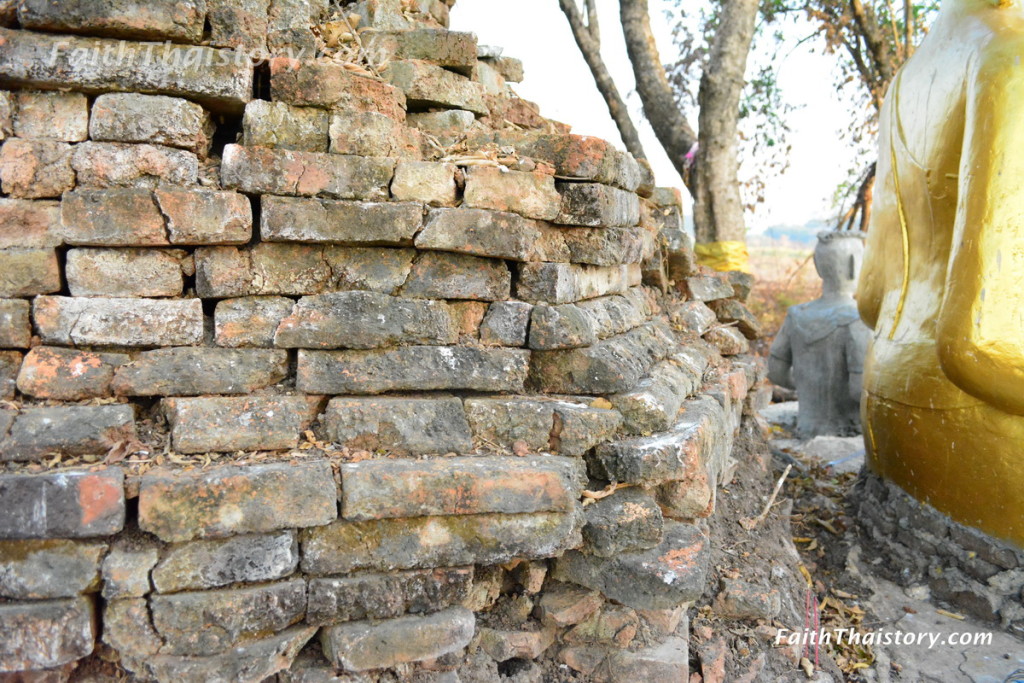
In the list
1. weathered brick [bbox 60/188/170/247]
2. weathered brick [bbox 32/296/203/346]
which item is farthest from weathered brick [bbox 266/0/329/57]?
weathered brick [bbox 32/296/203/346]

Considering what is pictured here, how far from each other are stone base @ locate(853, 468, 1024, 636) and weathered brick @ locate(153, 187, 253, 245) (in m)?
3.01

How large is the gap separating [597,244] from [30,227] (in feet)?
5.73

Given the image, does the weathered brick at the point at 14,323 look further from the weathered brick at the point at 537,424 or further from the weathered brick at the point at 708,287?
the weathered brick at the point at 708,287

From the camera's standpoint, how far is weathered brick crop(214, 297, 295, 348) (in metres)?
2.32

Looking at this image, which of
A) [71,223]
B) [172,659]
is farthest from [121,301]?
[172,659]

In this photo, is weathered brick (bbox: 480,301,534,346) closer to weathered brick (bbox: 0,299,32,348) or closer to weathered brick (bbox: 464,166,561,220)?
weathered brick (bbox: 464,166,561,220)

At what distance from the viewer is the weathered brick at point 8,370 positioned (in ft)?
7.33

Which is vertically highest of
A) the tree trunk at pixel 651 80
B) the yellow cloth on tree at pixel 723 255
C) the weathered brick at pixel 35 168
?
the tree trunk at pixel 651 80

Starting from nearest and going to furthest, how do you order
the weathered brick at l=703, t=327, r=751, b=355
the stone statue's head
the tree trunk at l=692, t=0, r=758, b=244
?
the weathered brick at l=703, t=327, r=751, b=355, the stone statue's head, the tree trunk at l=692, t=0, r=758, b=244

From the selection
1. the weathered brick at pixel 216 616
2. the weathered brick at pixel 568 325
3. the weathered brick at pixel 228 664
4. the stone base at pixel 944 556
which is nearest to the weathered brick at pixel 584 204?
the weathered brick at pixel 568 325

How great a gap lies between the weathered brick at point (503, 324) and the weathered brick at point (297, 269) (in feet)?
0.97

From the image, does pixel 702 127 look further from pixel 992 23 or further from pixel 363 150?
pixel 363 150

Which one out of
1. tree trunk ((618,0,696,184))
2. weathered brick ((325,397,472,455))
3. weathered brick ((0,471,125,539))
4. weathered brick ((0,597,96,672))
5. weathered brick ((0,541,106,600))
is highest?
tree trunk ((618,0,696,184))

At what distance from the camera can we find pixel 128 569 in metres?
2.03
